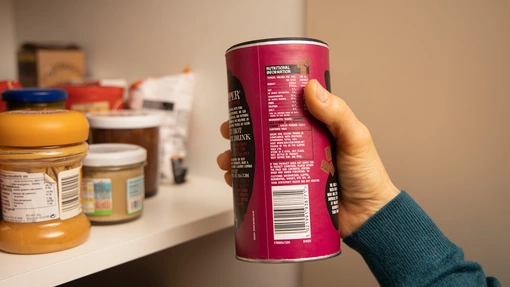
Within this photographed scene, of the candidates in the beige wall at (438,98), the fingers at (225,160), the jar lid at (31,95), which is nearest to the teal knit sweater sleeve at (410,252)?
the beige wall at (438,98)

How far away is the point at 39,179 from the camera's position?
59 centimetres

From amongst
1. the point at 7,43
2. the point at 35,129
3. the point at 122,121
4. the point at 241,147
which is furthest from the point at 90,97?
the point at 7,43

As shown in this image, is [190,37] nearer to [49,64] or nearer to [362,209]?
[49,64]

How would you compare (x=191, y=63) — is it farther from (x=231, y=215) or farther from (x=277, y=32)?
(x=231, y=215)

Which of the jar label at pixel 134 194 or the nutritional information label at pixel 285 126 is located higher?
the nutritional information label at pixel 285 126

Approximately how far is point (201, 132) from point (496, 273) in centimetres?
62

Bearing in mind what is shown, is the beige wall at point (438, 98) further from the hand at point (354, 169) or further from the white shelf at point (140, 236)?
the white shelf at point (140, 236)

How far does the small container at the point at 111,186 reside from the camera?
72 cm

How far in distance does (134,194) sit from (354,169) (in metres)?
0.36

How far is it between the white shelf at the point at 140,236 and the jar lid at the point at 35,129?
15 centimetres

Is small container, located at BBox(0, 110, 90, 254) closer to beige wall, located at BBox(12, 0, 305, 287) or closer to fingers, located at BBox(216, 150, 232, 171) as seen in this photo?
fingers, located at BBox(216, 150, 232, 171)

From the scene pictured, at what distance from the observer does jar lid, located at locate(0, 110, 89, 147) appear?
0.58 metres

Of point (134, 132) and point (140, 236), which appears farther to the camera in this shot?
point (134, 132)

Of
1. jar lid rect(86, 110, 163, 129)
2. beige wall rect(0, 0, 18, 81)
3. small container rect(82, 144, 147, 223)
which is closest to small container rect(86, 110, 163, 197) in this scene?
jar lid rect(86, 110, 163, 129)
